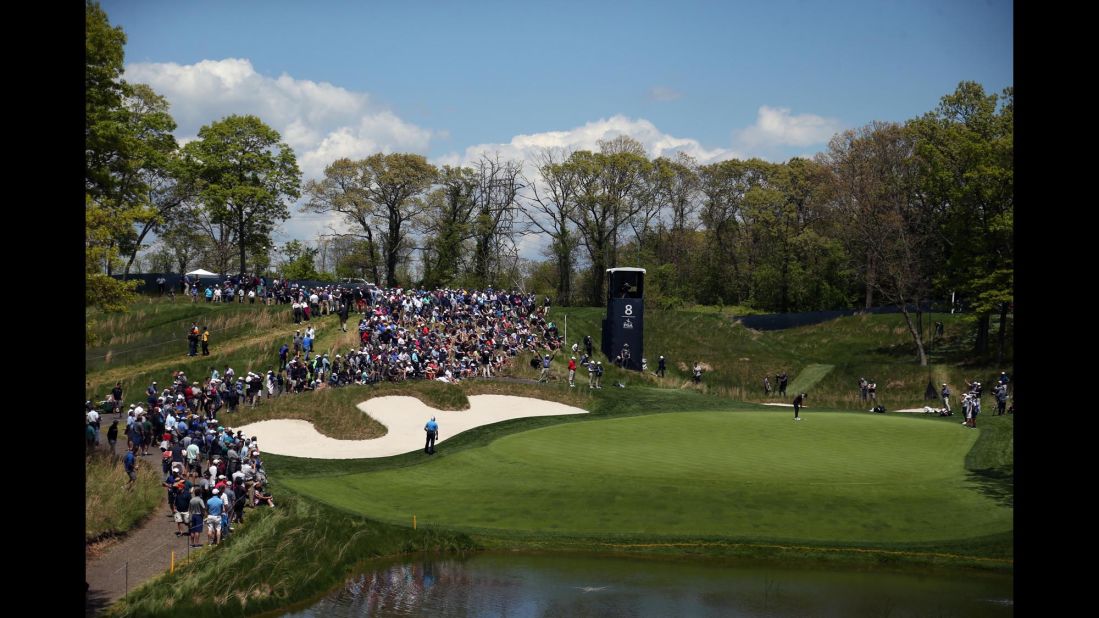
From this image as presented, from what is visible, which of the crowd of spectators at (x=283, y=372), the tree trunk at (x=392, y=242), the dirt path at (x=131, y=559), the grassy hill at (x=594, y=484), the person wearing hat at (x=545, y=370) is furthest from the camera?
the tree trunk at (x=392, y=242)

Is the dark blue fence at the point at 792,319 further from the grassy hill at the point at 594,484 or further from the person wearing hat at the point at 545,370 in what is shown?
the person wearing hat at the point at 545,370

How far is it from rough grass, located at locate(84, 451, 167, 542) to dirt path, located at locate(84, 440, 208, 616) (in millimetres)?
306

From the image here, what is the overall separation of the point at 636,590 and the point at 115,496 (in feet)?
42.4

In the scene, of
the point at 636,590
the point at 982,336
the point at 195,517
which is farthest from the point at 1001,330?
the point at 195,517

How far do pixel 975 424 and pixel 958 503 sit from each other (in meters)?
14.0

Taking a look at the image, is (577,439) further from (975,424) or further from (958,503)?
(975,424)

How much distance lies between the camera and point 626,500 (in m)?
29.3

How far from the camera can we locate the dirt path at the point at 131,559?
1902cm

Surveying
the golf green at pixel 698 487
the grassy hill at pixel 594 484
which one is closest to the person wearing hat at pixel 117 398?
the grassy hill at pixel 594 484

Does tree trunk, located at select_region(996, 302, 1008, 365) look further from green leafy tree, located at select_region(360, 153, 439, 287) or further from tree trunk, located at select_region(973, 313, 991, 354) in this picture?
green leafy tree, located at select_region(360, 153, 439, 287)

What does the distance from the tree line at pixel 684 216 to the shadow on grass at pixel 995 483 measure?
29.7 meters

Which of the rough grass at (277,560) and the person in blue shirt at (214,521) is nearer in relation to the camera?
the rough grass at (277,560)

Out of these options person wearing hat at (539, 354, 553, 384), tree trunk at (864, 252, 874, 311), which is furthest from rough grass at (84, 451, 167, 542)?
tree trunk at (864, 252, 874, 311)
